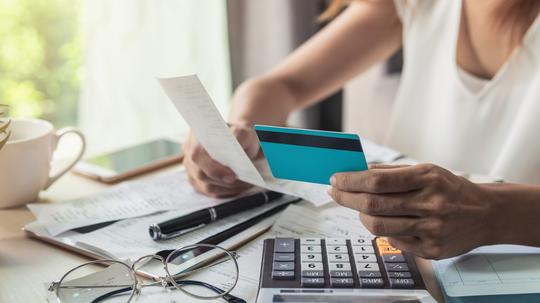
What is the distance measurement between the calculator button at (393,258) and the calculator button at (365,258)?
1 centimetres

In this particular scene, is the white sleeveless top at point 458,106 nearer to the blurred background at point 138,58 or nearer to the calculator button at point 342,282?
the blurred background at point 138,58

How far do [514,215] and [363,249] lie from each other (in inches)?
6.4

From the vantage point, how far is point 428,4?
1.16 m

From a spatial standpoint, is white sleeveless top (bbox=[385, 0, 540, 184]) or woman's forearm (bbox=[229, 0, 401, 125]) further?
woman's forearm (bbox=[229, 0, 401, 125])

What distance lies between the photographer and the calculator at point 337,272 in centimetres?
55

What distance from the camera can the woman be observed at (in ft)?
1.90

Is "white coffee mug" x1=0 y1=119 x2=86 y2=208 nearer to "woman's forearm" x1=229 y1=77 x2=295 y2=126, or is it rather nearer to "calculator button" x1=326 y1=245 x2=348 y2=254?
"woman's forearm" x1=229 y1=77 x2=295 y2=126

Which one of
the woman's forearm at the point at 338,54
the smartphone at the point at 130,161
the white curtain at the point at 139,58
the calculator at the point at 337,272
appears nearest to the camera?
the calculator at the point at 337,272

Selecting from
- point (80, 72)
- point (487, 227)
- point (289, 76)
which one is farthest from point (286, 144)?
point (80, 72)

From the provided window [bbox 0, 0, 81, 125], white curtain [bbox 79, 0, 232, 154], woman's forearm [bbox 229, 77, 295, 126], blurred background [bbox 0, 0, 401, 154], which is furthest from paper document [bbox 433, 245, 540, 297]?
window [bbox 0, 0, 81, 125]

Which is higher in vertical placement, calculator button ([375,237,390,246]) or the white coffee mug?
the white coffee mug

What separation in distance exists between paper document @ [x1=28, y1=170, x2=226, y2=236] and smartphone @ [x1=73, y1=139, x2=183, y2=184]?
55mm

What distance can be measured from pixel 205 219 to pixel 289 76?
1.66ft

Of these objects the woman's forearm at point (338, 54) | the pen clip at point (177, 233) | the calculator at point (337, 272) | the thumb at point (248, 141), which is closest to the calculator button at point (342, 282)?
Answer: the calculator at point (337, 272)
